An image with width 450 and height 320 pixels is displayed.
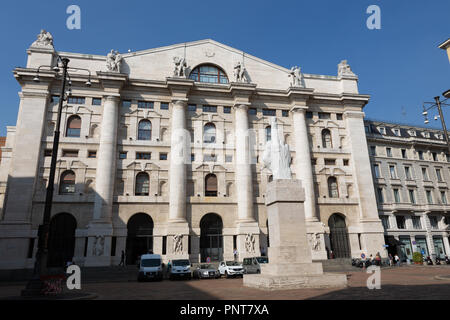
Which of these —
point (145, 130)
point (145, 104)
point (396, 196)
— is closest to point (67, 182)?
point (145, 130)

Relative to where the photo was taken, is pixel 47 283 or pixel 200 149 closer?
pixel 47 283

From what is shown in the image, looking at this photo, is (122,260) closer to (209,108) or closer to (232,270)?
(232,270)

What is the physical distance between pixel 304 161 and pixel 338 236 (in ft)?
32.3

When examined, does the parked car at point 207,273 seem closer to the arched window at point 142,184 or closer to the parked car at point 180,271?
the parked car at point 180,271

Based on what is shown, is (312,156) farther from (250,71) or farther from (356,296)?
(356,296)

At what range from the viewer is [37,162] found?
3133 centimetres

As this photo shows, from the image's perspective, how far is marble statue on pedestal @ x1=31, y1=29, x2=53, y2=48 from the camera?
34469mm

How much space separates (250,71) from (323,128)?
39.9ft

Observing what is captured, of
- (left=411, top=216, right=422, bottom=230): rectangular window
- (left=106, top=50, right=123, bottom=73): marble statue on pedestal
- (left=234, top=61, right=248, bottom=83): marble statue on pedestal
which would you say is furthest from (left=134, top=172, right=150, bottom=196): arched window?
(left=411, top=216, right=422, bottom=230): rectangular window

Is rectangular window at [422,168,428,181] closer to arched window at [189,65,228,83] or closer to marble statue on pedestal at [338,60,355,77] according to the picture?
marble statue on pedestal at [338,60,355,77]

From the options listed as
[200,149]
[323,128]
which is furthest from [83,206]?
[323,128]

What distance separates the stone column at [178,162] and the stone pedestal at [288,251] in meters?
18.1

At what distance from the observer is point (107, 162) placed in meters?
32.4

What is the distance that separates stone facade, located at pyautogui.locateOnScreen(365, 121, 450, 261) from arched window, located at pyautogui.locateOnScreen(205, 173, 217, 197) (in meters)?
22.4
